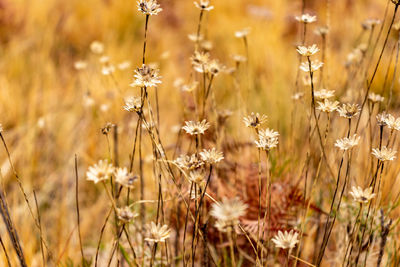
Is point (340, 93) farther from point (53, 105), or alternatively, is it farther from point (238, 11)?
point (238, 11)

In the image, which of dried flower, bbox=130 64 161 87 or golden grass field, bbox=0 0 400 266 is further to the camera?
golden grass field, bbox=0 0 400 266

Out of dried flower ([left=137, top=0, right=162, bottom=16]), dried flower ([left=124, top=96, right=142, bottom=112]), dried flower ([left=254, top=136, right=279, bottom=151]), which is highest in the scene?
dried flower ([left=137, top=0, right=162, bottom=16])

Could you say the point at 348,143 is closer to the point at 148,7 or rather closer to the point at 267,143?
the point at 267,143

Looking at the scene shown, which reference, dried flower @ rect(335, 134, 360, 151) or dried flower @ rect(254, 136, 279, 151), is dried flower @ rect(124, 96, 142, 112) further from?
dried flower @ rect(335, 134, 360, 151)

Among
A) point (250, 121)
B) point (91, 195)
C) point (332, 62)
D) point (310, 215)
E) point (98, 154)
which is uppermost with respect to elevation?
point (250, 121)

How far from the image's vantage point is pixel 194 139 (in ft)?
5.32

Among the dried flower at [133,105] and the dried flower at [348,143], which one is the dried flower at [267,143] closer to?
the dried flower at [348,143]

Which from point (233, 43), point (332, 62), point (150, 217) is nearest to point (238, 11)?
point (233, 43)

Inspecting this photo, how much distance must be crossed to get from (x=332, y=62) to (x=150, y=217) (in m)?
1.73

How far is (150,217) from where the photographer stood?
1.46 m

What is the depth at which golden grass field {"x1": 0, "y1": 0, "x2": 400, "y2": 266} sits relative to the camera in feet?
3.14

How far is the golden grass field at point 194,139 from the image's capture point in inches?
37.6

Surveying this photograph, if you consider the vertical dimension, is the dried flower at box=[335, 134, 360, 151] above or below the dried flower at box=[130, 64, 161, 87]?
below

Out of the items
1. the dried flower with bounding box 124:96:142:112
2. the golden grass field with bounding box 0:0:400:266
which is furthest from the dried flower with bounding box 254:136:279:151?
the dried flower with bounding box 124:96:142:112
